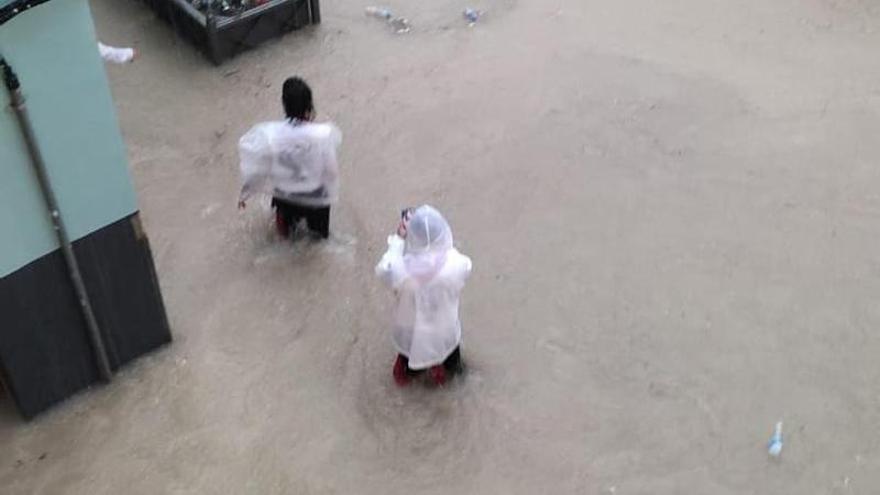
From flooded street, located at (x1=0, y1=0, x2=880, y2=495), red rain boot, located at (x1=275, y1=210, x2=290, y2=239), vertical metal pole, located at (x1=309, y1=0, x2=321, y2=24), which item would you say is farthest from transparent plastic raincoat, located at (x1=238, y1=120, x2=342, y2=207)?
vertical metal pole, located at (x1=309, y1=0, x2=321, y2=24)

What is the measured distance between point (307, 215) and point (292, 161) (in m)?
0.47

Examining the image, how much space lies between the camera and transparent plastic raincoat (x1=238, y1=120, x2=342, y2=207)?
5773 mm

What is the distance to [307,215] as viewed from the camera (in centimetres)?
621

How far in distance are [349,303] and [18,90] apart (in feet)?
7.81

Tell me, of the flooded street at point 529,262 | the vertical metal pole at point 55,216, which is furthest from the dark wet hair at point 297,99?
the vertical metal pole at point 55,216

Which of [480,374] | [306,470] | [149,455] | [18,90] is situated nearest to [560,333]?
[480,374]

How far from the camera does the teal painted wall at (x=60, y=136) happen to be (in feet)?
14.0

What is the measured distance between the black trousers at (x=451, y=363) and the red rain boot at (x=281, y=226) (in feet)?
4.59

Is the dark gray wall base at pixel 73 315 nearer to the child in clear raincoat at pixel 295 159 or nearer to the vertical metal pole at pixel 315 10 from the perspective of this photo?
the child in clear raincoat at pixel 295 159

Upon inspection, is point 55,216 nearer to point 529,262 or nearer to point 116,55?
point 529,262

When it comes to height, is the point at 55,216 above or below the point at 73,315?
above

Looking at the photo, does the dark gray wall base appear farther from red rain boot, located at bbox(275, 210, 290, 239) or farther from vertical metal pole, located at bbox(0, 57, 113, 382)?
red rain boot, located at bbox(275, 210, 290, 239)

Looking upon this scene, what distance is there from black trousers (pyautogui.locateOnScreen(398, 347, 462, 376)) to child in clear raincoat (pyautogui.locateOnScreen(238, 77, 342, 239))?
3.96 feet

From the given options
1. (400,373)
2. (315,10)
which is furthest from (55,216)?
(315,10)
